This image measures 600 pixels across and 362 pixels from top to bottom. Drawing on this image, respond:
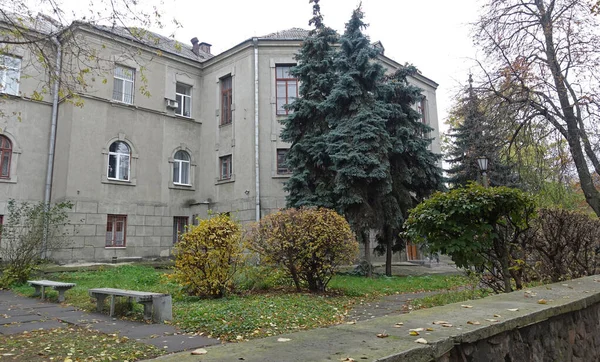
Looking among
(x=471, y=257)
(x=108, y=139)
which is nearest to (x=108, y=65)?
(x=108, y=139)

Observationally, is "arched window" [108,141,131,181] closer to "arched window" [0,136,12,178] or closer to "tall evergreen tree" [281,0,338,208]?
"arched window" [0,136,12,178]

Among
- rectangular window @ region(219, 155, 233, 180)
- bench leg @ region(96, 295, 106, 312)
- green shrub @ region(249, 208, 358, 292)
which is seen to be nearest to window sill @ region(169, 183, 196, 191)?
rectangular window @ region(219, 155, 233, 180)

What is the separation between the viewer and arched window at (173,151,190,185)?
826 inches

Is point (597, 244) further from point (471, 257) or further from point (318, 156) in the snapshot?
Answer: point (318, 156)

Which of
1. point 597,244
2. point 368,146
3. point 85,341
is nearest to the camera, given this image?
point 85,341

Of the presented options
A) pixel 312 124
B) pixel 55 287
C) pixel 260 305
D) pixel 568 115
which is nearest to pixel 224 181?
pixel 312 124

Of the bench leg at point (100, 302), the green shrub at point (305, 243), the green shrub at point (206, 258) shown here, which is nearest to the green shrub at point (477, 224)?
the green shrub at point (305, 243)

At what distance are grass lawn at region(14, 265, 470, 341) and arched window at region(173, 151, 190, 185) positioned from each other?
8.88 m

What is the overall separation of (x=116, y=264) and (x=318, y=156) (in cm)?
982

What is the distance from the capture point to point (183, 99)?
2192 centimetres

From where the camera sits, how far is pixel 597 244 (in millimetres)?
7832

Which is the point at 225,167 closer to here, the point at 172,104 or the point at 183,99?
the point at 172,104

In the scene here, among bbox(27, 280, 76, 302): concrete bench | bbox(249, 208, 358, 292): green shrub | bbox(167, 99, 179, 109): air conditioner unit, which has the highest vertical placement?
bbox(167, 99, 179, 109): air conditioner unit

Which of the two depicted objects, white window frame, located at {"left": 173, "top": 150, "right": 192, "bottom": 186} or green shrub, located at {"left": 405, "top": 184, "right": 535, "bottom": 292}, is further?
white window frame, located at {"left": 173, "top": 150, "right": 192, "bottom": 186}
